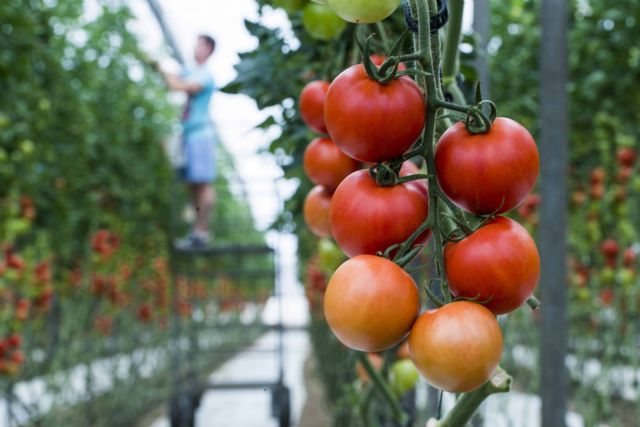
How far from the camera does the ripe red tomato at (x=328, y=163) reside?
741 mm

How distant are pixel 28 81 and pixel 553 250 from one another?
87.2 inches

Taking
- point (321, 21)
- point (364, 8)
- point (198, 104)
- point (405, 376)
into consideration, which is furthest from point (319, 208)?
point (198, 104)

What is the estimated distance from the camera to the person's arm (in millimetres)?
3426

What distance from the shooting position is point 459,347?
16.7 inches

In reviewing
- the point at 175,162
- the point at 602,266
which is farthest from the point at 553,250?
the point at 175,162

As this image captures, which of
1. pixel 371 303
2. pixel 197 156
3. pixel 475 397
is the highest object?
pixel 371 303

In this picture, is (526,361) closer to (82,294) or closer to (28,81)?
(82,294)

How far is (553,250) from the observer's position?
1.71m

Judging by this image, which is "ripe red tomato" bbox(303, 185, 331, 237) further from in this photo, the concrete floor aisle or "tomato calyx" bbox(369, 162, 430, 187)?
the concrete floor aisle

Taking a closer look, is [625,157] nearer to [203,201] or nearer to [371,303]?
[203,201]

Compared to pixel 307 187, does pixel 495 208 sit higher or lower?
higher

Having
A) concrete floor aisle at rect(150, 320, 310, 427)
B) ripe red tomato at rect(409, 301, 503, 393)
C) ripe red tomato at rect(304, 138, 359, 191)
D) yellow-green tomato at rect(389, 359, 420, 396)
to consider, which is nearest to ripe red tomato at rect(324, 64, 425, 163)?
ripe red tomato at rect(409, 301, 503, 393)

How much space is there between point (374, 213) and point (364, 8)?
0.48ft

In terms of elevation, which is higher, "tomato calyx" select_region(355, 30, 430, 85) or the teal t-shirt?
"tomato calyx" select_region(355, 30, 430, 85)
